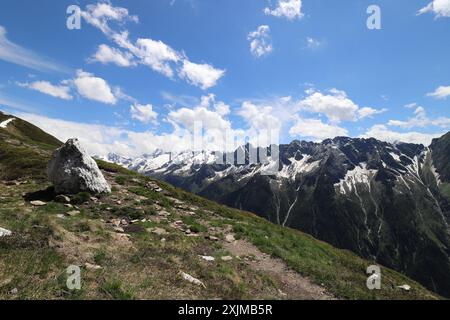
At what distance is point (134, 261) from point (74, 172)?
17.3 meters

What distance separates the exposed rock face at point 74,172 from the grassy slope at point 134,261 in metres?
3.18

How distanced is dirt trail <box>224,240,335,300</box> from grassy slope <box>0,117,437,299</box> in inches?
23.1

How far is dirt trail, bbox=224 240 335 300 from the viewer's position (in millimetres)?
16344

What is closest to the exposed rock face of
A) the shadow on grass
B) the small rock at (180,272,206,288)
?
the shadow on grass

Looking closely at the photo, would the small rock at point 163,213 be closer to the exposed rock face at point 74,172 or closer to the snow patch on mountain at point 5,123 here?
the exposed rock face at point 74,172

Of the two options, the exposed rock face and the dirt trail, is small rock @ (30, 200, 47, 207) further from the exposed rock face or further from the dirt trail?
the dirt trail

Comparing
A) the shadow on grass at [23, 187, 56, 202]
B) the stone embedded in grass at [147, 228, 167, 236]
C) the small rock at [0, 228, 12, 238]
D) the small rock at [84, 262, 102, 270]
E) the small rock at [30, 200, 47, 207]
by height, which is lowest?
the stone embedded in grass at [147, 228, 167, 236]

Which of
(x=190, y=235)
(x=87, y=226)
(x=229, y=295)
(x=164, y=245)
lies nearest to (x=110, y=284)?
(x=229, y=295)

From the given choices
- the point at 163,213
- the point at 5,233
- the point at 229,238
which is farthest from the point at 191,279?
the point at 163,213

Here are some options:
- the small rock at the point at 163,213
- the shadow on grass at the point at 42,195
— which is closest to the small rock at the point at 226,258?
the small rock at the point at 163,213

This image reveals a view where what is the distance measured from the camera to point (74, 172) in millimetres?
30219

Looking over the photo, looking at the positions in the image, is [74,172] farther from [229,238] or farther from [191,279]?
[191,279]

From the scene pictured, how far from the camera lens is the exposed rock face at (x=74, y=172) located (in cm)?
2995

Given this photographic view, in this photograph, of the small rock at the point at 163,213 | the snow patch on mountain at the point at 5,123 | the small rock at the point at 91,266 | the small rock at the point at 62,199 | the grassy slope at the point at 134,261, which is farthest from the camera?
the snow patch on mountain at the point at 5,123
